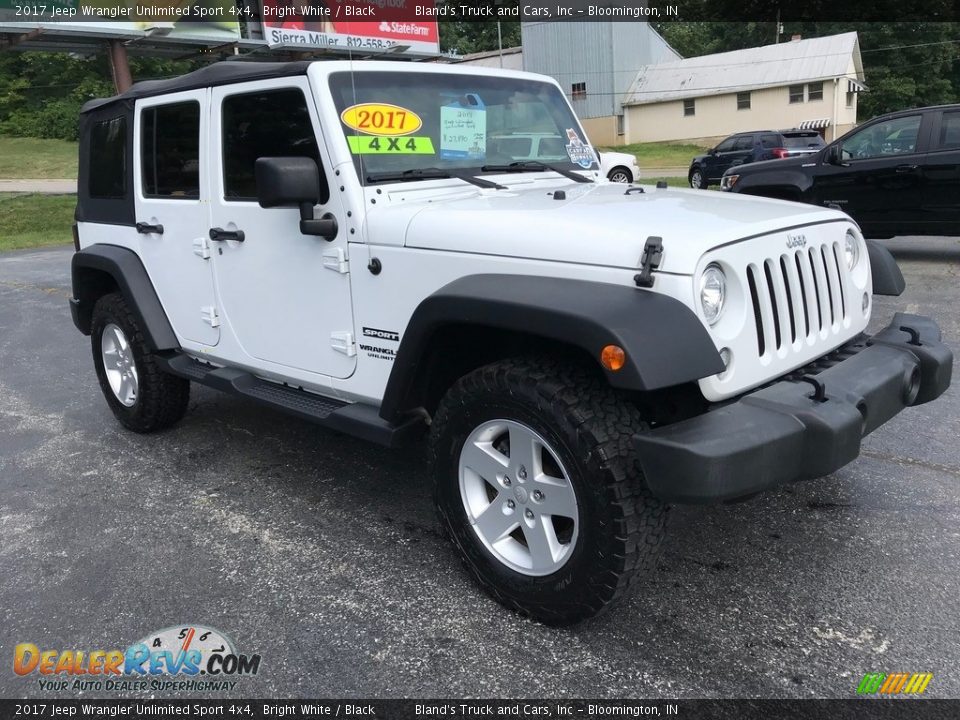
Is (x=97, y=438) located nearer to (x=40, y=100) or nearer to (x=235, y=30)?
(x=235, y=30)

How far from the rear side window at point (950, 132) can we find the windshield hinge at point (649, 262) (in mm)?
7773

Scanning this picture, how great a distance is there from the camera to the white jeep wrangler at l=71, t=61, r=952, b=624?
7.81ft

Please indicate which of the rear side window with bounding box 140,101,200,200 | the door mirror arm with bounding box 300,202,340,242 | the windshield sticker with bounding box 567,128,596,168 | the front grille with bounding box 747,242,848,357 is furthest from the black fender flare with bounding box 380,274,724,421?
the rear side window with bounding box 140,101,200,200

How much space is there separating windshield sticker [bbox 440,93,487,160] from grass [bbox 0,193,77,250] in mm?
14068

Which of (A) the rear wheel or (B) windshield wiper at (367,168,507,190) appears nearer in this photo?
(B) windshield wiper at (367,168,507,190)

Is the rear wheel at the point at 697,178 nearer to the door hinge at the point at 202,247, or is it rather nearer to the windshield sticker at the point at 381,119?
the door hinge at the point at 202,247

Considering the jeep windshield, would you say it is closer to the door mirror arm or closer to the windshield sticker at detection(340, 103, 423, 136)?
the windshield sticker at detection(340, 103, 423, 136)

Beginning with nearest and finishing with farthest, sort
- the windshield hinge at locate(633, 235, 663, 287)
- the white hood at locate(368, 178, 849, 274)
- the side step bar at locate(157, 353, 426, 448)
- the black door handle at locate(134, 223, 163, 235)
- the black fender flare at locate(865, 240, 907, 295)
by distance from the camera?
the windshield hinge at locate(633, 235, 663, 287), the white hood at locate(368, 178, 849, 274), the side step bar at locate(157, 353, 426, 448), the black fender flare at locate(865, 240, 907, 295), the black door handle at locate(134, 223, 163, 235)

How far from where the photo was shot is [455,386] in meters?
2.83

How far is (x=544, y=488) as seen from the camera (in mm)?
2631

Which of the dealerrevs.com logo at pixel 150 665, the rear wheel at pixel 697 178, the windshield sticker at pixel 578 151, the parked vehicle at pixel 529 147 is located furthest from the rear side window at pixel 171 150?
the rear wheel at pixel 697 178

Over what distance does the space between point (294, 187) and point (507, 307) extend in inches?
41.9

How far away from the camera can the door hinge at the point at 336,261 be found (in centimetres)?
322

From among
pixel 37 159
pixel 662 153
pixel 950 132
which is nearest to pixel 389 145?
pixel 950 132
